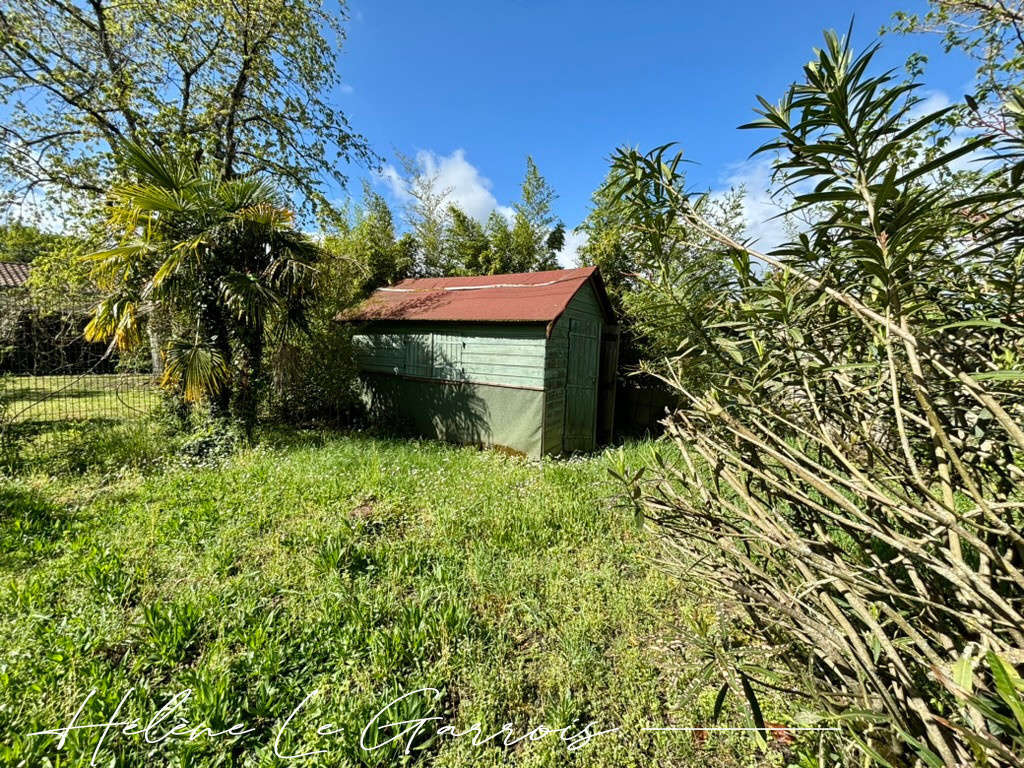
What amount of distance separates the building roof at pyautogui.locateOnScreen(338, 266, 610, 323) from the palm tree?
2237 millimetres

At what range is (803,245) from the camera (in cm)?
134

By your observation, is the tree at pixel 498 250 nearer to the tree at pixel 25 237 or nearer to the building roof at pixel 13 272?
the tree at pixel 25 237

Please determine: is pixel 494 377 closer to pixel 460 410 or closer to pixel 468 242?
pixel 460 410

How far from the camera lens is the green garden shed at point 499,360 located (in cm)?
664

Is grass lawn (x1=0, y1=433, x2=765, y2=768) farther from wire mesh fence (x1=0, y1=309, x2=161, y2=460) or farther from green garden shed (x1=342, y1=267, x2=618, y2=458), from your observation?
green garden shed (x1=342, y1=267, x2=618, y2=458)

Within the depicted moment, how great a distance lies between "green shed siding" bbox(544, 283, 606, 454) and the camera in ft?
21.7

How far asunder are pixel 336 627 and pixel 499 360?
4948 mm

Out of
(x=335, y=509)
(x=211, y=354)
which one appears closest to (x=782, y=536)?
(x=335, y=509)

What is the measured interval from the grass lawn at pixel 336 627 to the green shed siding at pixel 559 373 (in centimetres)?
256

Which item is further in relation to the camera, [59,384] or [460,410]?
[460,410]

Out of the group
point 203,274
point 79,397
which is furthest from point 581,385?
point 79,397

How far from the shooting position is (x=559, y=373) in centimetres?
688

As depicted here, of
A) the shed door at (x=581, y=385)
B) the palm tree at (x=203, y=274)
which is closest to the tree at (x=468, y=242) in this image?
the shed door at (x=581, y=385)

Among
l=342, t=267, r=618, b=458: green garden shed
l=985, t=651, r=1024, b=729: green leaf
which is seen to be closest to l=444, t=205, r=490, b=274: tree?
l=342, t=267, r=618, b=458: green garden shed
